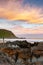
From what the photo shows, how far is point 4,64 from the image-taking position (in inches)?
299

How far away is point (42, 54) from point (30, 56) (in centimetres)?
95

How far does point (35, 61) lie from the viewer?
14.7 meters

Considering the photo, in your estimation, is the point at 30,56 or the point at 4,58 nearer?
the point at 4,58

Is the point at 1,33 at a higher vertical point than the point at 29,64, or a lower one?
higher

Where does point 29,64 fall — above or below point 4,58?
below

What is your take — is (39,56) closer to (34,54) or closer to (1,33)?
(34,54)

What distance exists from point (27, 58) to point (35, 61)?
0.73m

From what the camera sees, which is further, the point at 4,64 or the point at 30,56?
the point at 30,56

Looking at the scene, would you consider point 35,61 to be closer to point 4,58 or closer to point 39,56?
point 39,56

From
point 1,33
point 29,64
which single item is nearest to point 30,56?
point 29,64

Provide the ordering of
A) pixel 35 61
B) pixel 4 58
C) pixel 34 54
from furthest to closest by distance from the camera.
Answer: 1. pixel 34 54
2. pixel 35 61
3. pixel 4 58

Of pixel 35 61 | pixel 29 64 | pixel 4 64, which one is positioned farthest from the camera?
pixel 35 61

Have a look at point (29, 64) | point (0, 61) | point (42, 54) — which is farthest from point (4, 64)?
point (42, 54)

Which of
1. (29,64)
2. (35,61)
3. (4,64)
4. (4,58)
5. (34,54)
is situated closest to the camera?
(4,64)
